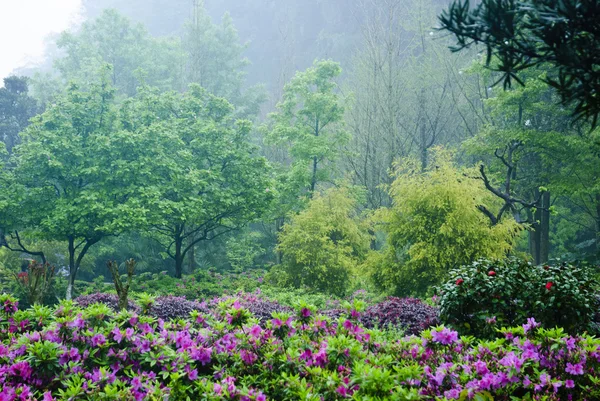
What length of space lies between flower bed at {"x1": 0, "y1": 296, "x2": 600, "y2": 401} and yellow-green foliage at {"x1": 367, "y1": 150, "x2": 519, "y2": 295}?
5.56m

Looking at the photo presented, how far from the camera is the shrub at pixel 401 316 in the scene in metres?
6.47

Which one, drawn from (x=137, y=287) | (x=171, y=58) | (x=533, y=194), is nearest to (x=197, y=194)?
(x=137, y=287)

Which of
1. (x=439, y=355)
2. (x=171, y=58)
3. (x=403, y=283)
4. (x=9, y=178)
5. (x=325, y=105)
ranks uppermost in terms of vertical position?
(x=171, y=58)

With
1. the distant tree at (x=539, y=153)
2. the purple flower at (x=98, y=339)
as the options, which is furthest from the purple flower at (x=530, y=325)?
the distant tree at (x=539, y=153)

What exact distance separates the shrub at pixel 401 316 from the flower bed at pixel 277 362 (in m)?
3.12

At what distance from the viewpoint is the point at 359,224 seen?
1355cm

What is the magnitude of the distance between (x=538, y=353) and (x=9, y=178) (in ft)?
38.7

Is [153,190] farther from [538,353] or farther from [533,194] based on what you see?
[533,194]

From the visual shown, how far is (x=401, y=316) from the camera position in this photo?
22.5ft

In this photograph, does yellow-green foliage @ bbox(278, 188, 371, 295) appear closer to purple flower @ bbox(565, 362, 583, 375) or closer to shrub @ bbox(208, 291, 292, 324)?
shrub @ bbox(208, 291, 292, 324)

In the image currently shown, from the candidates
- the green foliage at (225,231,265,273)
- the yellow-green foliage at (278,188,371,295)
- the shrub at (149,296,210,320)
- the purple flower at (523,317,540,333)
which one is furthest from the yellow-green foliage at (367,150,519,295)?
the green foliage at (225,231,265,273)

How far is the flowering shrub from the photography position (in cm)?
480

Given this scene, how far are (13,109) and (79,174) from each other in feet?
38.3

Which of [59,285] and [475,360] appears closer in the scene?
[475,360]
